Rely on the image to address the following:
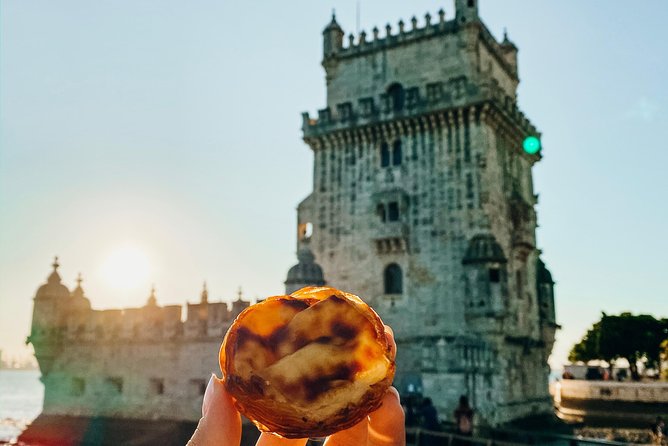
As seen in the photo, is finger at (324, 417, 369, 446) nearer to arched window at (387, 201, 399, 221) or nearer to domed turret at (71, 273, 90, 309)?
arched window at (387, 201, 399, 221)

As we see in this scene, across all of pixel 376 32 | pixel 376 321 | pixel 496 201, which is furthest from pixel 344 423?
pixel 376 32

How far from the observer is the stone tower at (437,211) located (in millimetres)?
21922

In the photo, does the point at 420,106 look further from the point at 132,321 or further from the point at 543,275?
the point at 132,321

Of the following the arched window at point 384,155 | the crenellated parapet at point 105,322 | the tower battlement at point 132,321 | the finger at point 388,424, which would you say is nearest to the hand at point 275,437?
the finger at point 388,424

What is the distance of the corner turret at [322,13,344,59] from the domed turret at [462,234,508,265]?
37.6ft

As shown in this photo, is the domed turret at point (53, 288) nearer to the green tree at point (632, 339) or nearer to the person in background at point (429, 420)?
the person in background at point (429, 420)

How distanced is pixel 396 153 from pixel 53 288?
52.2 feet

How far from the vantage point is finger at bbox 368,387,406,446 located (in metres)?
2.15

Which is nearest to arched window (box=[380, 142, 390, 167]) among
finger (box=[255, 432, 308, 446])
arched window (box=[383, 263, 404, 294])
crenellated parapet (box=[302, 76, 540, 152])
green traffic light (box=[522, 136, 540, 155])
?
crenellated parapet (box=[302, 76, 540, 152])

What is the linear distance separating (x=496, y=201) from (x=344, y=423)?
2294 cm

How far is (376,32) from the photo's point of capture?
27.0m

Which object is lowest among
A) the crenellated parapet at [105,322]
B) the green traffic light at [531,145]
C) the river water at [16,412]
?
the river water at [16,412]

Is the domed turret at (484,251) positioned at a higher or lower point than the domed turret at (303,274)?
higher

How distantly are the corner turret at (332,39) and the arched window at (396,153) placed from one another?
5906 millimetres
